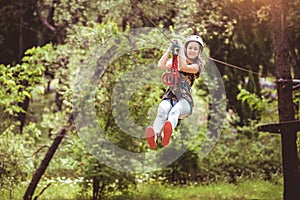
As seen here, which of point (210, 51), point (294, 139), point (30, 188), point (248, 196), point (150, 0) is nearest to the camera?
point (294, 139)

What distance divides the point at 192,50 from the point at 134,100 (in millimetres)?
4922

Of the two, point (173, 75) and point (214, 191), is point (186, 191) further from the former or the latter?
point (173, 75)

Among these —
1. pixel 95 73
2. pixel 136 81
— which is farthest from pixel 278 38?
pixel 95 73

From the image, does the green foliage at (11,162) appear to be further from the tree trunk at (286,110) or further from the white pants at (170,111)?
the white pants at (170,111)

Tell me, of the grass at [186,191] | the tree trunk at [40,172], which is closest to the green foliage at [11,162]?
the tree trunk at [40,172]

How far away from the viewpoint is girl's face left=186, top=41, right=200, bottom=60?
5.93 metres

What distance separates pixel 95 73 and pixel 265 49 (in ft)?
24.3

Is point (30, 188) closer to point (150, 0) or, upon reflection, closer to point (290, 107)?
point (290, 107)

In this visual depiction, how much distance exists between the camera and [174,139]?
42.3ft

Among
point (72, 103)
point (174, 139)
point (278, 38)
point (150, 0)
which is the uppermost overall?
point (150, 0)

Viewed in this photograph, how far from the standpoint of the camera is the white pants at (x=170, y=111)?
5.74 meters

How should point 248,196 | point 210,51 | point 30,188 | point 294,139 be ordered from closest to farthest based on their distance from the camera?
1. point 294,139
2. point 30,188
3. point 248,196
4. point 210,51

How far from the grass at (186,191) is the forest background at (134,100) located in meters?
0.02

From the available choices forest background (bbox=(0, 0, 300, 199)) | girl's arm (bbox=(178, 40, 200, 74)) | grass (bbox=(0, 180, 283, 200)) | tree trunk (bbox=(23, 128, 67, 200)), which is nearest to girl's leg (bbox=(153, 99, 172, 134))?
girl's arm (bbox=(178, 40, 200, 74))
